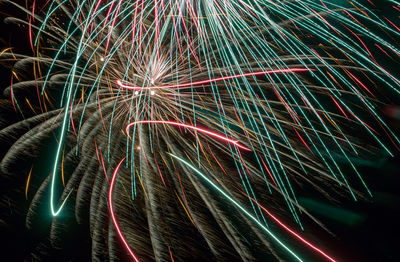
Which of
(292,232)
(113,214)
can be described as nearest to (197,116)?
(113,214)

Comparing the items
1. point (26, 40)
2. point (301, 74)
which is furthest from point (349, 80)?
point (26, 40)

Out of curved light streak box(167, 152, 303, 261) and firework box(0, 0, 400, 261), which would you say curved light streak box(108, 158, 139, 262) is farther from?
curved light streak box(167, 152, 303, 261)

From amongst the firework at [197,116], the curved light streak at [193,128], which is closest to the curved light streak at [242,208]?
the firework at [197,116]

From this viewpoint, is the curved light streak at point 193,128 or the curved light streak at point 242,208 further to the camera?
the curved light streak at point 193,128

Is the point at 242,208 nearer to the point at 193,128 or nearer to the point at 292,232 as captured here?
the point at 292,232

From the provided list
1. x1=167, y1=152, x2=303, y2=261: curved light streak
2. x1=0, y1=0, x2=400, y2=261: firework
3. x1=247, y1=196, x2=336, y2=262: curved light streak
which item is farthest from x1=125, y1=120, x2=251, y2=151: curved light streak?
x1=247, y1=196, x2=336, y2=262: curved light streak

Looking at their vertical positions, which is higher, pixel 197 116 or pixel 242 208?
pixel 197 116

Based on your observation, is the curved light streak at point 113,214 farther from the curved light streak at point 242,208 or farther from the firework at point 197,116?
the curved light streak at point 242,208

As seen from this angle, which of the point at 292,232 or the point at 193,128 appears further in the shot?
the point at 193,128

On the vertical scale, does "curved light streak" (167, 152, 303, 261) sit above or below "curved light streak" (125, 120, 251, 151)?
below

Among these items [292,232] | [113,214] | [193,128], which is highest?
[193,128]

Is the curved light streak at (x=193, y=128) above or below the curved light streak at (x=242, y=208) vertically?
above

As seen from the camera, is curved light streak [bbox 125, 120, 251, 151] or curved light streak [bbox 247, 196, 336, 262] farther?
curved light streak [bbox 125, 120, 251, 151]

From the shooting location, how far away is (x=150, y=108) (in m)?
2.39
